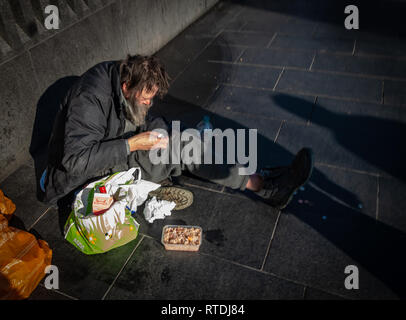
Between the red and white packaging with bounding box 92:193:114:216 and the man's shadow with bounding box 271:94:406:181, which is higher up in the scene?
the red and white packaging with bounding box 92:193:114:216

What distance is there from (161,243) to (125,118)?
125 centimetres

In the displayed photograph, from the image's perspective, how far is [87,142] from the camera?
2631 millimetres

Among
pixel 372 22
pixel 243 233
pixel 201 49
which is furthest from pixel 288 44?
pixel 243 233

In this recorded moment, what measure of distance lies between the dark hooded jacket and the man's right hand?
3.3 inches

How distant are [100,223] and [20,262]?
0.66 metres

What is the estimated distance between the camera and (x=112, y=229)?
106 inches

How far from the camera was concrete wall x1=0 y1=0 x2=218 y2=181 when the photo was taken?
344cm

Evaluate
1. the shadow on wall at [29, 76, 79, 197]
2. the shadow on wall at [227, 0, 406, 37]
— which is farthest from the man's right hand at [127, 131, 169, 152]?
the shadow on wall at [227, 0, 406, 37]

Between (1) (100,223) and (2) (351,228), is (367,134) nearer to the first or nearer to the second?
(2) (351,228)

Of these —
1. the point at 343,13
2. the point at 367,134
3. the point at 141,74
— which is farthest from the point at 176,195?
the point at 343,13

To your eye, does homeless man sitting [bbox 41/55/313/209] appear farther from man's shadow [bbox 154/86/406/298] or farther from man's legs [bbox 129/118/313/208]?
man's shadow [bbox 154/86/406/298]

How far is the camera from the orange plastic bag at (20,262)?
2.32 metres

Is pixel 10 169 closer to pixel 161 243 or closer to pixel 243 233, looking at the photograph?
pixel 161 243

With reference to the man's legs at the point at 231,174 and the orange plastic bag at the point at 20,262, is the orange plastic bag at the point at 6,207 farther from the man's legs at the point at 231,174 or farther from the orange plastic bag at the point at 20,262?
the man's legs at the point at 231,174
